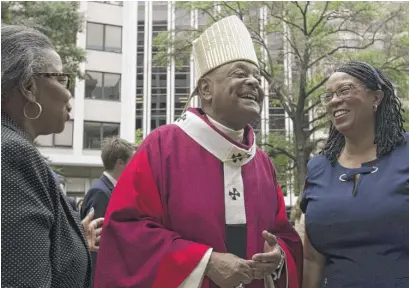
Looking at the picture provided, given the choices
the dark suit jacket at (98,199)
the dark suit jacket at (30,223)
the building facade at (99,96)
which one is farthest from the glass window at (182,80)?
the dark suit jacket at (30,223)

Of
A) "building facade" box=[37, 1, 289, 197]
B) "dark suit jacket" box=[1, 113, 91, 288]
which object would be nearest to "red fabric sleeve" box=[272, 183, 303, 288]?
"dark suit jacket" box=[1, 113, 91, 288]

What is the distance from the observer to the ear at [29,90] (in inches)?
87.4

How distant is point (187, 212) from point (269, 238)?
464mm

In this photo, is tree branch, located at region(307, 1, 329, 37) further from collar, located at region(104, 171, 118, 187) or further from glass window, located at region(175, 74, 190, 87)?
glass window, located at region(175, 74, 190, 87)

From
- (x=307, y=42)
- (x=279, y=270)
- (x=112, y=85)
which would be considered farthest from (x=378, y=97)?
(x=112, y=85)

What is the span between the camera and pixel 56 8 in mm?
14781

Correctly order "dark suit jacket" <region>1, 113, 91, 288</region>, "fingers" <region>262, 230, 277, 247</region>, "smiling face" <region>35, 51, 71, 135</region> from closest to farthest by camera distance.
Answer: "dark suit jacket" <region>1, 113, 91, 288</region>
"smiling face" <region>35, 51, 71, 135</region>
"fingers" <region>262, 230, 277, 247</region>

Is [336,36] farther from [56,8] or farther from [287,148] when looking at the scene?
[56,8]

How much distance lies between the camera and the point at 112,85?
28.0m

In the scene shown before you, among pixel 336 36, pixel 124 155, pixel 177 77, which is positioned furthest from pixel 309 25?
pixel 177 77

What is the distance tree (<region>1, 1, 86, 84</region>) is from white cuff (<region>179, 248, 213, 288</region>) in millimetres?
12309

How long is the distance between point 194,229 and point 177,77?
100 feet

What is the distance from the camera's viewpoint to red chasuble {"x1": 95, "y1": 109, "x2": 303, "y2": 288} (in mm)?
Answer: 2891

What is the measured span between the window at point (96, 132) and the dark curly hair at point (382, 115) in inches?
961
